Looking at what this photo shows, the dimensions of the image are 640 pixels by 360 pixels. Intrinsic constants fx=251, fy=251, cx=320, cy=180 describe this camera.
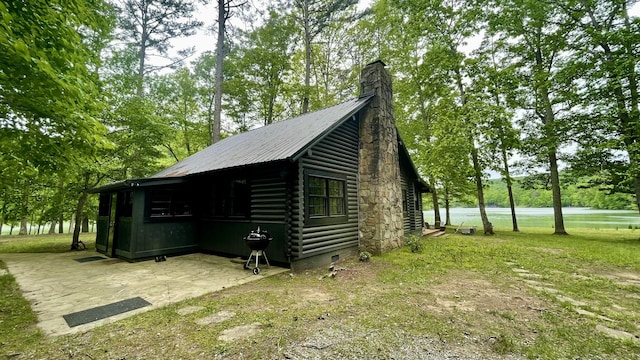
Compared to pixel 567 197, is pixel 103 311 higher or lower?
lower

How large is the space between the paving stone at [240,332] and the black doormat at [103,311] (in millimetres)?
1887

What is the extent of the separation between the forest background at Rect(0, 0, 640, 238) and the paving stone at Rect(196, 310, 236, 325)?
Result: 803 cm

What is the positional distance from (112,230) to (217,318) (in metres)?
7.05

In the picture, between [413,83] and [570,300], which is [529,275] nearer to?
[570,300]

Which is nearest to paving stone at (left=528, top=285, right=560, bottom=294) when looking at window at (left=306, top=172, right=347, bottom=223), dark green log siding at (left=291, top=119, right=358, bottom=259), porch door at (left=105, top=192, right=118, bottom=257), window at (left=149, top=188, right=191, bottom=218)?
dark green log siding at (left=291, top=119, right=358, bottom=259)

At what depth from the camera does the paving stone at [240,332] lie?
9.46 ft

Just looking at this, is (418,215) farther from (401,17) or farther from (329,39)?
(329,39)

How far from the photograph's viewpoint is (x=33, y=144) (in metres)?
4.08

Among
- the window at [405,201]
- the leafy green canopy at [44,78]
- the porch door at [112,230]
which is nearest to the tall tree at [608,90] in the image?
the window at [405,201]

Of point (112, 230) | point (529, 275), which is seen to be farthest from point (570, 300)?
point (112, 230)

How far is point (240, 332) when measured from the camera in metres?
3.01

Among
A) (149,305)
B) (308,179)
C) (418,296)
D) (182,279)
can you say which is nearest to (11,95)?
(149,305)

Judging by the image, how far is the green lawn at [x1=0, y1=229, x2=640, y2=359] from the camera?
8.69 ft

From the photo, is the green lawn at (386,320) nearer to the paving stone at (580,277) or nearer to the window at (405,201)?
the paving stone at (580,277)
